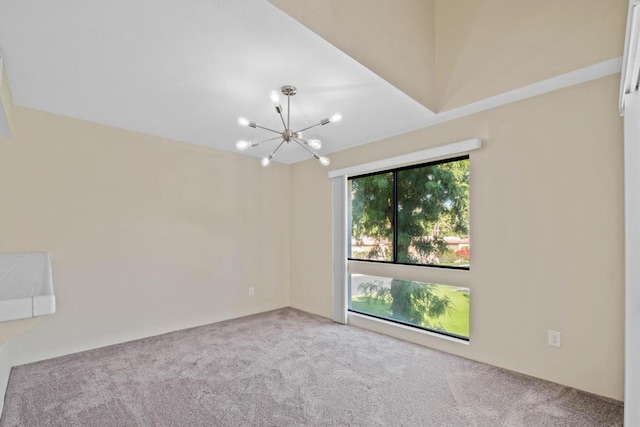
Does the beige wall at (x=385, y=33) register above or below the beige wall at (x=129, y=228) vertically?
above

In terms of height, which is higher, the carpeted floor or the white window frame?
the white window frame

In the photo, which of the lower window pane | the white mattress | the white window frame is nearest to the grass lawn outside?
the lower window pane

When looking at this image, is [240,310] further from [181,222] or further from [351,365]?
[351,365]

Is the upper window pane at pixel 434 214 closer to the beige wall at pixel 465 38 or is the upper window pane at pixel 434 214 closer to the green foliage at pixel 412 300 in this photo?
the green foliage at pixel 412 300

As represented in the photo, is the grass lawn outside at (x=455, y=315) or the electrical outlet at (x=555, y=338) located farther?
the grass lawn outside at (x=455, y=315)

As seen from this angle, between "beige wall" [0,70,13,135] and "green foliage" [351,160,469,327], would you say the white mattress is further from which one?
"green foliage" [351,160,469,327]

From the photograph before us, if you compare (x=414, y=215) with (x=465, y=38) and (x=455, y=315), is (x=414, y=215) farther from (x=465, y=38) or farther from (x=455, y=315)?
(x=465, y=38)

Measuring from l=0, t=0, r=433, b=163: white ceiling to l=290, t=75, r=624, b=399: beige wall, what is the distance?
2.93 feet

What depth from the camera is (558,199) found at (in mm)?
2537

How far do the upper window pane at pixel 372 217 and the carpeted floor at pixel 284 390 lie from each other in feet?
3.73

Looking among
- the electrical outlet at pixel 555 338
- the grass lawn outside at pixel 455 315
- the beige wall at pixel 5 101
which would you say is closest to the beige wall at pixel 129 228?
the beige wall at pixel 5 101

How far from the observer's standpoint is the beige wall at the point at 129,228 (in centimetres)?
298

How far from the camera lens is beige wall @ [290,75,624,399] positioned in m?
2.32

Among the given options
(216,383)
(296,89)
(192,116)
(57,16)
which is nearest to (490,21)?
(296,89)
